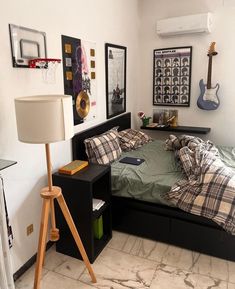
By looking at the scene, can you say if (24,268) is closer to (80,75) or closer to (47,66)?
(47,66)

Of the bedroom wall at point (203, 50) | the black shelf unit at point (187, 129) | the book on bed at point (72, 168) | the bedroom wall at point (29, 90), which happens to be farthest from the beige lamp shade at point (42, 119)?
the bedroom wall at point (203, 50)

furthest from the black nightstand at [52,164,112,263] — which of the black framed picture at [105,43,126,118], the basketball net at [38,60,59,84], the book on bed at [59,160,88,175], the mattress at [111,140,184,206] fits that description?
Result: the black framed picture at [105,43,126,118]

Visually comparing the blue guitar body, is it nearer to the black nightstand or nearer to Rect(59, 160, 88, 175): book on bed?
the black nightstand

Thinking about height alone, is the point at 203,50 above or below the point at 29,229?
above

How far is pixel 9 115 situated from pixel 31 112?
450 mm

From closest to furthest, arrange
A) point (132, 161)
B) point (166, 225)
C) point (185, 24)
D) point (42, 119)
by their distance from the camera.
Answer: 1. point (42, 119)
2. point (166, 225)
3. point (132, 161)
4. point (185, 24)

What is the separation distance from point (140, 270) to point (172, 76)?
2.72m

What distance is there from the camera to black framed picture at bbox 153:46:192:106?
12.1ft

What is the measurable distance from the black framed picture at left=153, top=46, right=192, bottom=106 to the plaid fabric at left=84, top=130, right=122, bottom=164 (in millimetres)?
1400

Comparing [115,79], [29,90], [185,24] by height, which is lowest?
[29,90]

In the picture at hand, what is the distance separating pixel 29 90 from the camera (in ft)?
6.39

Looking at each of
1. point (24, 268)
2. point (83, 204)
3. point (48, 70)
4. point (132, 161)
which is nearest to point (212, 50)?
point (132, 161)

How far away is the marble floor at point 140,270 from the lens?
1928mm

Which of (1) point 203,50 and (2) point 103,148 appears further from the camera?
(1) point 203,50
